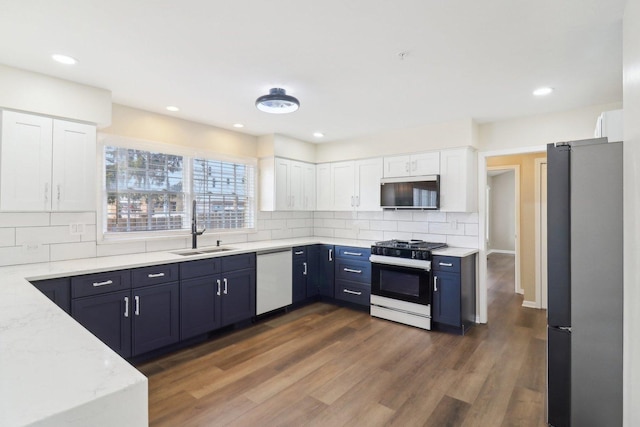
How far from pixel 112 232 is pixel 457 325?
12.6 ft

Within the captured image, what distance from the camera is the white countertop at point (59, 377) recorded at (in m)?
0.74

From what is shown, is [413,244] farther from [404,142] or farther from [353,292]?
[404,142]

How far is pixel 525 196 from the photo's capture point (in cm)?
469

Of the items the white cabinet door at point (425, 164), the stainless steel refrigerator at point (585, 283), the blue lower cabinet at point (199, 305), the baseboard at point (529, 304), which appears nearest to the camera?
the stainless steel refrigerator at point (585, 283)

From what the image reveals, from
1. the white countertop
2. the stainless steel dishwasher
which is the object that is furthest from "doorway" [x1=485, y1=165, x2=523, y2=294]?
the white countertop

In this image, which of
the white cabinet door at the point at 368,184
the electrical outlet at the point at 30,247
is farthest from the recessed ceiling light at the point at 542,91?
the electrical outlet at the point at 30,247

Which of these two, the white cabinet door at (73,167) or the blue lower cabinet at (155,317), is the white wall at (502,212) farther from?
the white cabinet door at (73,167)

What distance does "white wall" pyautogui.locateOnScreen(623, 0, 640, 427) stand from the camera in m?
1.30

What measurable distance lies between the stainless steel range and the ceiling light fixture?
213 centimetres

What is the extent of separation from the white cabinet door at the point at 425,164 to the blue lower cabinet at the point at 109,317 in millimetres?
3520

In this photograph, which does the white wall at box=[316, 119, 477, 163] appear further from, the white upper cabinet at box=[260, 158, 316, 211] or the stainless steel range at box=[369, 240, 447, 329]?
the stainless steel range at box=[369, 240, 447, 329]

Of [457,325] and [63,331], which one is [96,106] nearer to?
[63,331]

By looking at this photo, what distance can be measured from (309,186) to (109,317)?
327 centimetres

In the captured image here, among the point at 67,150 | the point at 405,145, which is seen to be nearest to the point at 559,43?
the point at 405,145
